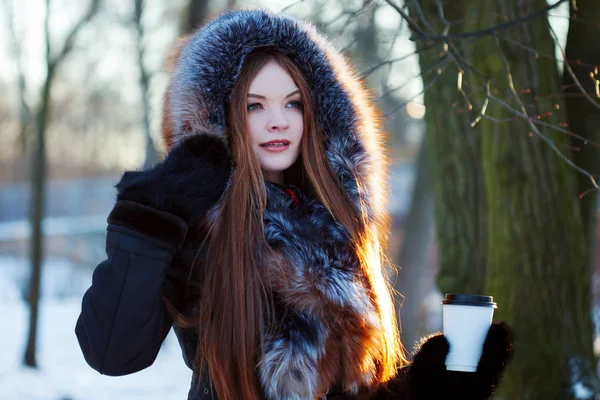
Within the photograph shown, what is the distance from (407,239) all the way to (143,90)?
190 inches

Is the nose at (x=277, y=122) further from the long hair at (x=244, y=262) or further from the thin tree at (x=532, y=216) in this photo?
the thin tree at (x=532, y=216)

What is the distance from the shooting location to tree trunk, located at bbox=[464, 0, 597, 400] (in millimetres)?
4273

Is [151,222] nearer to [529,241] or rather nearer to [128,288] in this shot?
[128,288]

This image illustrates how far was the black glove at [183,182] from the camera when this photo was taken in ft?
7.68

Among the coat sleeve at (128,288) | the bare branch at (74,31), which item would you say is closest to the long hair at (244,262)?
the coat sleeve at (128,288)

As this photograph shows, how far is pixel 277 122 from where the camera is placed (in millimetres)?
2848

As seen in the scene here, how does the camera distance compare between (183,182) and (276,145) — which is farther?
(276,145)

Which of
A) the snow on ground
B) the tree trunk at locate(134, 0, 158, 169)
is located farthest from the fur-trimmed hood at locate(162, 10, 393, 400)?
the tree trunk at locate(134, 0, 158, 169)

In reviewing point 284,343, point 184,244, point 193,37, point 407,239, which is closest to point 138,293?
point 184,244

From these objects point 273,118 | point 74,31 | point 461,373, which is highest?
point 74,31

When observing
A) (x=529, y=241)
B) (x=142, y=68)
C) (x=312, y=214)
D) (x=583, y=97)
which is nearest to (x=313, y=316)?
(x=312, y=214)

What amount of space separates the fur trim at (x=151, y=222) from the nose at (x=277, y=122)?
70cm

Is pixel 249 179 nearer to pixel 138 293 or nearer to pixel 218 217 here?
pixel 218 217

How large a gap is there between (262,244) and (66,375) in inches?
261
